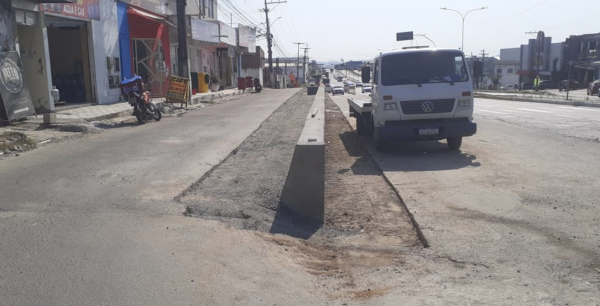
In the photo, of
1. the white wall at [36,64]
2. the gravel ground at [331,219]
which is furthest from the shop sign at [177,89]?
the gravel ground at [331,219]

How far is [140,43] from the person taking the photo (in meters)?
28.8

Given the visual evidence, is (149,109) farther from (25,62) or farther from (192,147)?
(192,147)

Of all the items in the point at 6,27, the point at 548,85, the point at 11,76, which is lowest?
the point at 548,85

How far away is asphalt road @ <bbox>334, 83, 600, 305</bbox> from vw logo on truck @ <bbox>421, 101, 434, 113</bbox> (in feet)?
3.32

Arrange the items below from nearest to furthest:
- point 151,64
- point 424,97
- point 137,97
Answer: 1. point 424,97
2. point 137,97
3. point 151,64

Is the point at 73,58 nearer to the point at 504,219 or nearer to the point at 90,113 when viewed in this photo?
the point at 90,113

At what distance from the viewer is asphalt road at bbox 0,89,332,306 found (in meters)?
4.59

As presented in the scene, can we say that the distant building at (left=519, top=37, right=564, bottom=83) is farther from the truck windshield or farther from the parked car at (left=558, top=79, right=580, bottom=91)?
the truck windshield

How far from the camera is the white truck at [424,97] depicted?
39.0 feet

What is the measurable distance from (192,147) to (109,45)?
1340 centimetres

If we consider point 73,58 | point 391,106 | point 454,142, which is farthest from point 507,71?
point 391,106

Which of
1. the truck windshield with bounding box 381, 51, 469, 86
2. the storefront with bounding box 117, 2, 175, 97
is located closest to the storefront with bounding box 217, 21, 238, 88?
the storefront with bounding box 117, 2, 175, 97

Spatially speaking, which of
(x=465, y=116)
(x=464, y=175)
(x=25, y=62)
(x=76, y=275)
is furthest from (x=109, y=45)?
(x=76, y=275)

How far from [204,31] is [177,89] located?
1482 cm
